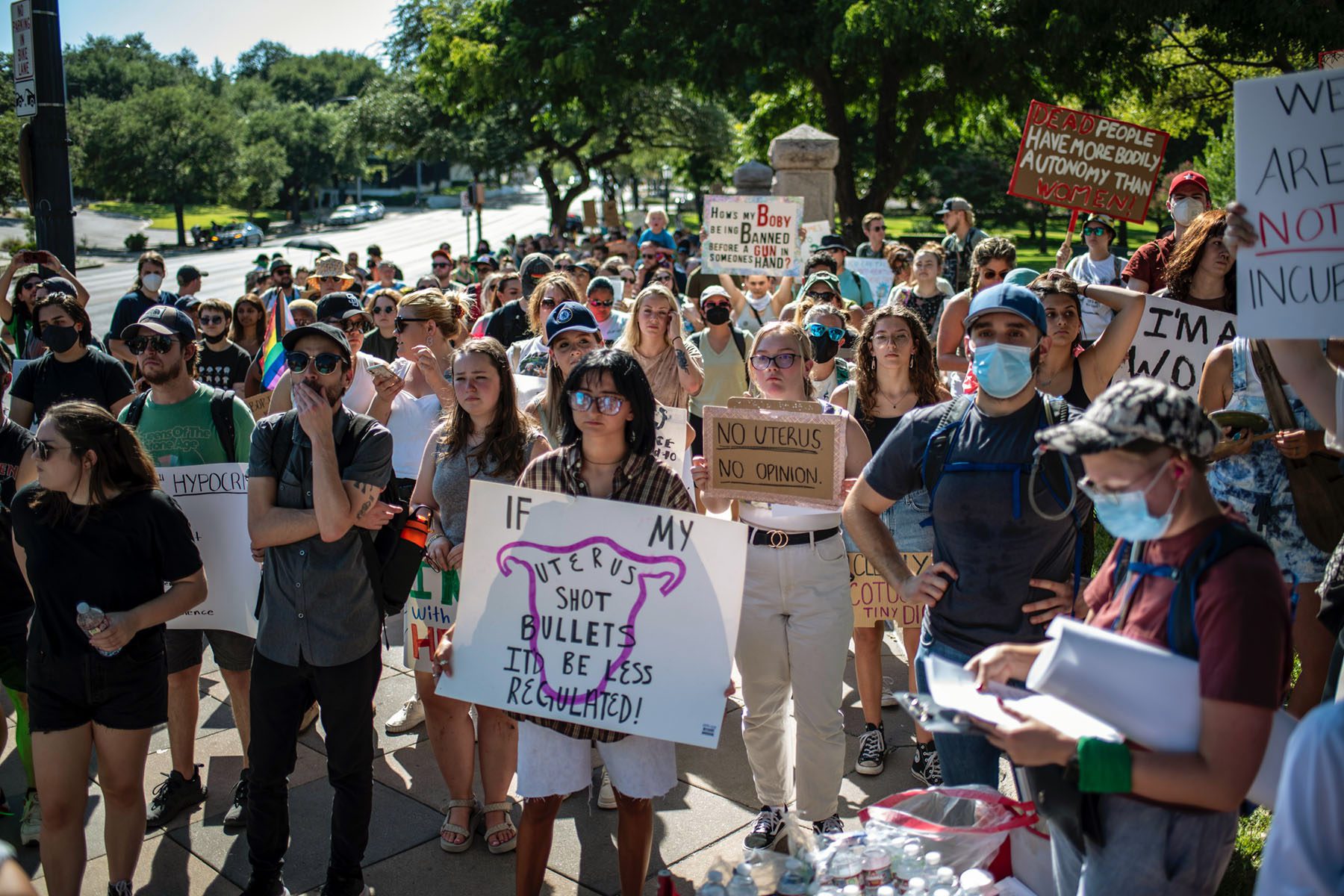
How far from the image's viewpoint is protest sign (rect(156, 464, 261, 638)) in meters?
4.71

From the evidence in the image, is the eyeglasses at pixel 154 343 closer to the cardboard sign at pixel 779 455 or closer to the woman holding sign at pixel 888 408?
the cardboard sign at pixel 779 455

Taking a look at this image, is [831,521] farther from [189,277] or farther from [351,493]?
[189,277]

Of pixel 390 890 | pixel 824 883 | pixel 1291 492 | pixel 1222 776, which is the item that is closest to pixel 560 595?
pixel 824 883

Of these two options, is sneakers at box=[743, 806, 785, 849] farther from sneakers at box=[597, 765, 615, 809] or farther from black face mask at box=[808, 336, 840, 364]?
black face mask at box=[808, 336, 840, 364]

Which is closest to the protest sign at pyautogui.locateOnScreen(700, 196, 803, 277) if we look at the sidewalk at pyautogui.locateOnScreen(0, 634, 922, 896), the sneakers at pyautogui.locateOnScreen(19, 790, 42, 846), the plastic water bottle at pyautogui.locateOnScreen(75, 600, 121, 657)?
the sidewalk at pyautogui.locateOnScreen(0, 634, 922, 896)

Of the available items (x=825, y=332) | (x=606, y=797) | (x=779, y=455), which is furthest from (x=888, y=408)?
(x=606, y=797)

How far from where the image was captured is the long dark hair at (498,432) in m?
4.47

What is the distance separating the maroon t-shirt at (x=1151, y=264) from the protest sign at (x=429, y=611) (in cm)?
434

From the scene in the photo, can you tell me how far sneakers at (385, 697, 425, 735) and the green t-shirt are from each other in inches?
60.6

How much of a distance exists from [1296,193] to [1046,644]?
1.62 m

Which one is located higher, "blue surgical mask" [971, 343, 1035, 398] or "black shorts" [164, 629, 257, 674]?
"blue surgical mask" [971, 343, 1035, 398]

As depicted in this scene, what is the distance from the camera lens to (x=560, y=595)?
3.59m

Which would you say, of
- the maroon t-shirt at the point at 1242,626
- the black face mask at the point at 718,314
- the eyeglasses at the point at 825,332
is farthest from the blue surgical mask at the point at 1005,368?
the black face mask at the point at 718,314

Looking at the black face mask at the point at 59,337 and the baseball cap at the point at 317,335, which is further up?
the baseball cap at the point at 317,335
